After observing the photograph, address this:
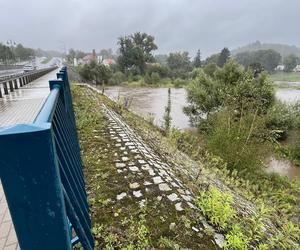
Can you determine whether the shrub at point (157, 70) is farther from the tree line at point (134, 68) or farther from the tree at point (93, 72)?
the tree at point (93, 72)

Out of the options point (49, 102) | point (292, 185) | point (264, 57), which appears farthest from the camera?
point (264, 57)

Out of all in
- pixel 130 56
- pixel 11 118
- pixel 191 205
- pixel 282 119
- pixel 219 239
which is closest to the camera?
pixel 219 239

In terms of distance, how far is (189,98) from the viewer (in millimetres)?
14695

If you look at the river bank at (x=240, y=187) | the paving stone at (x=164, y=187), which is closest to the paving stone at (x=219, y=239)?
the river bank at (x=240, y=187)

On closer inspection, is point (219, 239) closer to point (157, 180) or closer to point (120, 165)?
point (157, 180)

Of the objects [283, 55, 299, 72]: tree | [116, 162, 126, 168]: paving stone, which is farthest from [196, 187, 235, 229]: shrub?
[283, 55, 299, 72]: tree

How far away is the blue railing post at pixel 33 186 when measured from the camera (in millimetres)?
775

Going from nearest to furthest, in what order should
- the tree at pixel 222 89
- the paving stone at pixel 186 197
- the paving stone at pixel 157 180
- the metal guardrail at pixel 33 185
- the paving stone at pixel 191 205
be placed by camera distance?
the metal guardrail at pixel 33 185, the paving stone at pixel 191 205, the paving stone at pixel 186 197, the paving stone at pixel 157 180, the tree at pixel 222 89

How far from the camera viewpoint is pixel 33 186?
834 mm

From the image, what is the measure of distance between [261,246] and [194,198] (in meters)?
0.91

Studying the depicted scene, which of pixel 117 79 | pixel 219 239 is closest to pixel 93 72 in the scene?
pixel 117 79

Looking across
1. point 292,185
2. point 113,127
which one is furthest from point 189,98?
point 113,127

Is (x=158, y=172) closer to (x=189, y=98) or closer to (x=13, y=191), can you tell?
(x=13, y=191)

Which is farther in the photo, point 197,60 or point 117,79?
point 197,60
